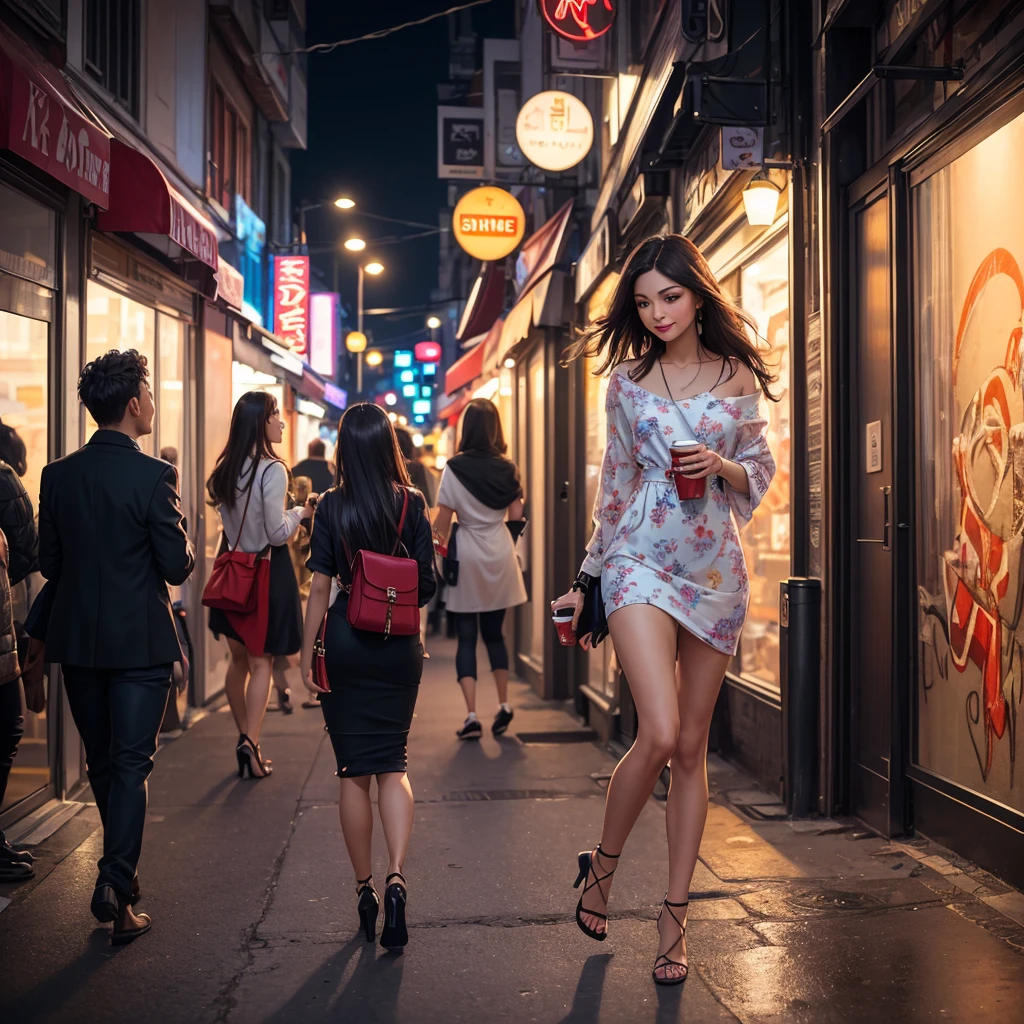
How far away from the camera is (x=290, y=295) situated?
21.2 m

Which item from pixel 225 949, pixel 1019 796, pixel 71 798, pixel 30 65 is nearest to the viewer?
pixel 225 949

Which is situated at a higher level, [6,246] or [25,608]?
[6,246]

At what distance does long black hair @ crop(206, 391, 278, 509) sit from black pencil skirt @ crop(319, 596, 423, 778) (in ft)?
9.23

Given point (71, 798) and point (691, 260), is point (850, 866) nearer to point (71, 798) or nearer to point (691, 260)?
point (691, 260)

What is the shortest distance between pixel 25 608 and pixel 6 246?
66.0 inches

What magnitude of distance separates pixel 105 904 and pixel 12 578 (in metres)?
1.63

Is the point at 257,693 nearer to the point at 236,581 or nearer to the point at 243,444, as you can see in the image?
the point at 236,581

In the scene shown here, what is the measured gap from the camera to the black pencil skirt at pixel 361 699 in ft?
14.2

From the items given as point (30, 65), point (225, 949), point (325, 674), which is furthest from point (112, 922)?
point (30, 65)

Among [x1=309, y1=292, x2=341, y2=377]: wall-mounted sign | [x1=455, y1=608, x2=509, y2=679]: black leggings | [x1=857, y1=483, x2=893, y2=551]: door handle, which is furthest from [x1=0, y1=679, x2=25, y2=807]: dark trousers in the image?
A: [x1=309, y1=292, x2=341, y2=377]: wall-mounted sign

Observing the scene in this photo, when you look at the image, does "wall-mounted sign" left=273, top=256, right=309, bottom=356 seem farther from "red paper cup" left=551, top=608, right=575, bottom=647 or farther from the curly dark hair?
"red paper cup" left=551, top=608, right=575, bottom=647

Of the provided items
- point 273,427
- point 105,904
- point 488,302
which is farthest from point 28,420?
point 488,302

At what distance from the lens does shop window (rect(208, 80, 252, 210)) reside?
47.1ft

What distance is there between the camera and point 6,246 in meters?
5.79
